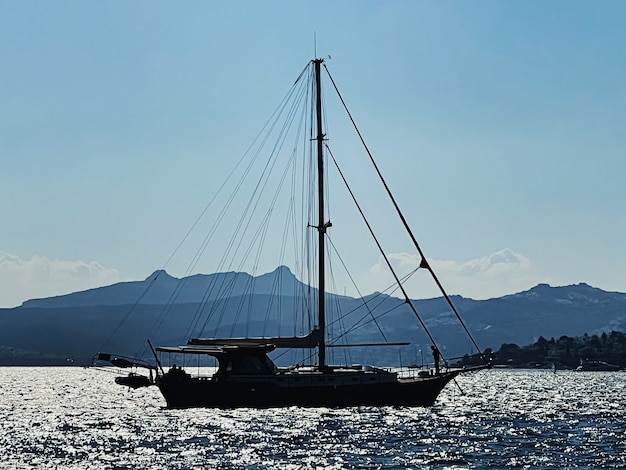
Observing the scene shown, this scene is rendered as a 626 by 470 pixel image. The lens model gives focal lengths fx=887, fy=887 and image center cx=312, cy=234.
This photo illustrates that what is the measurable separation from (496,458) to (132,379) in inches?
1584

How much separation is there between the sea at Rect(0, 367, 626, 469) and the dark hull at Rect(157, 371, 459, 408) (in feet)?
3.45

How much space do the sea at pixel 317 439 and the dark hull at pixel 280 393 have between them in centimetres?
105

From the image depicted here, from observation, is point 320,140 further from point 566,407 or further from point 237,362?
point 566,407

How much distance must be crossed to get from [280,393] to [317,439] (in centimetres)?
→ 1783

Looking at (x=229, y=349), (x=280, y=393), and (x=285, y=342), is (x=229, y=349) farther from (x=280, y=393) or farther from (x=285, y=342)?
(x=280, y=393)

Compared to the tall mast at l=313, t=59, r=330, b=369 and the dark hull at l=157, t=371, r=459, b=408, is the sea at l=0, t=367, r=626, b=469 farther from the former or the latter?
the tall mast at l=313, t=59, r=330, b=369

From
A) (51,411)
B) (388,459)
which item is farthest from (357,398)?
(51,411)

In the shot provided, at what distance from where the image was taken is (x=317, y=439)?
5781cm

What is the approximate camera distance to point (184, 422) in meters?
70.6

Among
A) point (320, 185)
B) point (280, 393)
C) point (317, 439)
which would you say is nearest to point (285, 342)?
point (280, 393)

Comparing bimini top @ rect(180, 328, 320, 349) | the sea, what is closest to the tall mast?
bimini top @ rect(180, 328, 320, 349)

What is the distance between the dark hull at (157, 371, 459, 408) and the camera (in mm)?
75500

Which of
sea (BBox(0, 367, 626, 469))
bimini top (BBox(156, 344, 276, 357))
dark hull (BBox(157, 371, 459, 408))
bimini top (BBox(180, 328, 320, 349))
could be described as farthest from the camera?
bimini top (BBox(180, 328, 320, 349))

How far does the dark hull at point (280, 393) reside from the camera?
7550 cm
